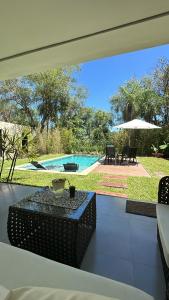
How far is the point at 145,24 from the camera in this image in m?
2.35

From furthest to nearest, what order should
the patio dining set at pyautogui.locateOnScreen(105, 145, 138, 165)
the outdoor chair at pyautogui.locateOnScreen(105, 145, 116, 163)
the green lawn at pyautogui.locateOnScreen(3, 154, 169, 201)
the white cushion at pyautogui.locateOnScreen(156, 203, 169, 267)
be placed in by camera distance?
the outdoor chair at pyautogui.locateOnScreen(105, 145, 116, 163) → the patio dining set at pyautogui.locateOnScreen(105, 145, 138, 165) → the green lawn at pyautogui.locateOnScreen(3, 154, 169, 201) → the white cushion at pyautogui.locateOnScreen(156, 203, 169, 267)

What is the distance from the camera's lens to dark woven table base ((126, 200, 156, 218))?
3291mm

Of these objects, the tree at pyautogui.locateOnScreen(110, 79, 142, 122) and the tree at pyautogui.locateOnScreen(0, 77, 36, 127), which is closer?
the tree at pyautogui.locateOnScreen(110, 79, 142, 122)

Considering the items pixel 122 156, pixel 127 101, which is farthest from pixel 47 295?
pixel 127 101

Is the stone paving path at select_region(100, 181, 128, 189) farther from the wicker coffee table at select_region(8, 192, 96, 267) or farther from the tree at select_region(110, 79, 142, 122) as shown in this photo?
the tree at select_region(110, 79, 142, 122)

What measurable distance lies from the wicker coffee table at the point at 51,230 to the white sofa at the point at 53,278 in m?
0.63

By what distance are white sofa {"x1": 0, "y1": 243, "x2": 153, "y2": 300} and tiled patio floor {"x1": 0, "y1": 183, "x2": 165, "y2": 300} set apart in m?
0.84

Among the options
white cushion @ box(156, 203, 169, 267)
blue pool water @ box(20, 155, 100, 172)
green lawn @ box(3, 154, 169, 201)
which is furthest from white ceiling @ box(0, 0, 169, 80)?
blue pool water @ box(20, 155, 100, 172)

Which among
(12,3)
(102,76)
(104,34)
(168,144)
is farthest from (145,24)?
(102,76)

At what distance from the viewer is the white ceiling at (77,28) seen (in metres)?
2.09

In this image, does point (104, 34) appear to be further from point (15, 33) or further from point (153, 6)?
point (15, 33)

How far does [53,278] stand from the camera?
116 centimetres

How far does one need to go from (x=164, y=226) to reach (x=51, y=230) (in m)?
1.07

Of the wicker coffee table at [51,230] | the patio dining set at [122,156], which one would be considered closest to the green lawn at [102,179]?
the patio dining set at [122,156]
